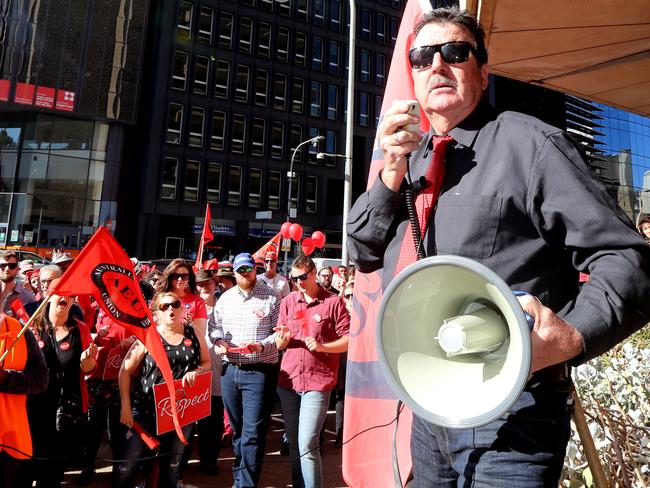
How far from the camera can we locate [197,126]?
3588cm

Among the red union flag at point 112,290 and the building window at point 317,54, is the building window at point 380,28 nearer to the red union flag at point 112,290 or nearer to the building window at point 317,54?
the building window at point 317,54

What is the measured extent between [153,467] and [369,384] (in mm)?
2302

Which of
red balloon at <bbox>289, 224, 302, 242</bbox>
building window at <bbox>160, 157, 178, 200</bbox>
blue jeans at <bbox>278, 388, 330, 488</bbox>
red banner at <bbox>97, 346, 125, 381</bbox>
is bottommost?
blue jeans at <bbox>278, 388, 330, 488</bbox>

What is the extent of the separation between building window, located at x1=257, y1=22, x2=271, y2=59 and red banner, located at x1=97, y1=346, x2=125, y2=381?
36.0 meters

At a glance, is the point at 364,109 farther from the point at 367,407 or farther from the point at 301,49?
the point at 367,407

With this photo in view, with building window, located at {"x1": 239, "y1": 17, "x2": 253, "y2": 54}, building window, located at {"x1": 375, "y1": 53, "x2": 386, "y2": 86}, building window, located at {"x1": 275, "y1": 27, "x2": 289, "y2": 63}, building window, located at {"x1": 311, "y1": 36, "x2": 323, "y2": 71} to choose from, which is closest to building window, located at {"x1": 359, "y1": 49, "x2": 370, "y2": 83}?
building window, located at {"x1": 375, "y1": 53, "x2": 386, "y2": 86}

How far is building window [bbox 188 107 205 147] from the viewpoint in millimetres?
35594

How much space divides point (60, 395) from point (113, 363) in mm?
640

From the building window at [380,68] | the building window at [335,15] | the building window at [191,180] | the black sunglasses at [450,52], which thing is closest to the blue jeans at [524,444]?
the black sunglasses at [450,52]

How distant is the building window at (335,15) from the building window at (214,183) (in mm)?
14447

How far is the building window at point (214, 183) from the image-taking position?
1419 inches

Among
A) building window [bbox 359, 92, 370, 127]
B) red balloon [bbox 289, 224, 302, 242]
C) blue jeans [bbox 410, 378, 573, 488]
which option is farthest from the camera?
building window [bbox 359, 92, 370, 127]

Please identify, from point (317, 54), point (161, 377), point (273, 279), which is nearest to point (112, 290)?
point (161, 377)

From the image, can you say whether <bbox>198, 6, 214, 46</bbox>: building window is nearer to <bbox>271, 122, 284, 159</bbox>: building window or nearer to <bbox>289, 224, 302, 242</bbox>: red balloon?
<bbox>271, 122, 284, 159</bbox>: building window
